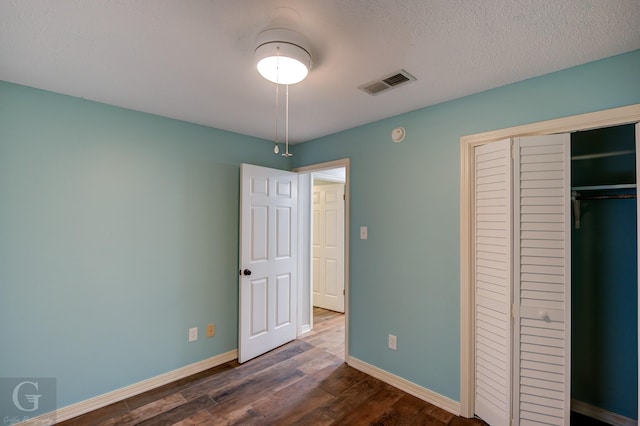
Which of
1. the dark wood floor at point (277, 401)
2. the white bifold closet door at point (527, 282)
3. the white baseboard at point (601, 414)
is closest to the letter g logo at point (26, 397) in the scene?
the dark wood floor at point (277, 401)

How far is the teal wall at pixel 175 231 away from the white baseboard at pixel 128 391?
59 mm

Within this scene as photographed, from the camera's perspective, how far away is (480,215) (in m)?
2.04

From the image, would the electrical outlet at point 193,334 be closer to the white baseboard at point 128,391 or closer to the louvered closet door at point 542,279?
the white baseboard at point 128,391

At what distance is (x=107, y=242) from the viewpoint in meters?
2.28

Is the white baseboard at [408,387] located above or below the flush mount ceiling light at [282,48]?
below

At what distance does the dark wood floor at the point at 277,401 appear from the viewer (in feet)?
6.80

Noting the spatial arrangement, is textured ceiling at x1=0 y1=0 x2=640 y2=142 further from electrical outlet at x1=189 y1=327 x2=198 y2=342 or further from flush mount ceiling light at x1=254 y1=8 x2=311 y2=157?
electrical outlet at x1=189 y1=327 x2=198 y2=342

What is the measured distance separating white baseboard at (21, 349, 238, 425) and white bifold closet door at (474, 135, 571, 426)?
2335mm

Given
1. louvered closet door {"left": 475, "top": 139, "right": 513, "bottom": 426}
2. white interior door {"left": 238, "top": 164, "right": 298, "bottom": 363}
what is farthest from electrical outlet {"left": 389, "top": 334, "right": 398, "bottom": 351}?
white interior door {"left": 238, "top": 164, "right": 298, "bottom": 363}

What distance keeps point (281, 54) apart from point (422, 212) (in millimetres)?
1615

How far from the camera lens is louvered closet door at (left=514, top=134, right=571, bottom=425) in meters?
1.68

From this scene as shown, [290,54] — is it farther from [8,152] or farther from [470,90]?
[8,152]

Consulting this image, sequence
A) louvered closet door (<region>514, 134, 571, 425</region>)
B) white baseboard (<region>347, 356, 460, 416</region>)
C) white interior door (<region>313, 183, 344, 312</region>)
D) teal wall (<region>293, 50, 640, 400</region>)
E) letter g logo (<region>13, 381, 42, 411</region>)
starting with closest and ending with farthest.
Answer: louvered closet door (<region>514, 134, 571, 425</region>) → teal wall (<region>293, 50, 640, 400</region>) → letter g logo (<region>13, 381, 42, 411</region>) → white baseboard (<region>347, 356, 460, 416</region>) → white interior door (<region>313, 183, 344, 312</region>)

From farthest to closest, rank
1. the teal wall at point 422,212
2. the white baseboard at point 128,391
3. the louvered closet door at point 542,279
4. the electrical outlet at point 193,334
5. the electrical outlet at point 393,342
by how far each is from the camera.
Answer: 1. the electrical outlet at point 193,334
2. the electrical outlet at point 393,342
3. the white baseboard at point 128,391
4. the teal wall at point 422,212
5. the louvered closet door at point 542,279
